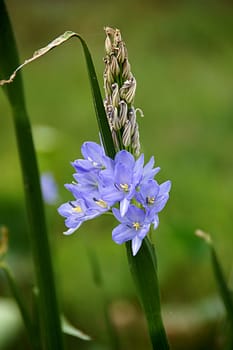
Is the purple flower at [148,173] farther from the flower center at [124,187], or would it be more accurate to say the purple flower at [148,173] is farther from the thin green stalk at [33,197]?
the thin green stalk at [33,197]

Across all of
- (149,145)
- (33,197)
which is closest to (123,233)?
(33,197)

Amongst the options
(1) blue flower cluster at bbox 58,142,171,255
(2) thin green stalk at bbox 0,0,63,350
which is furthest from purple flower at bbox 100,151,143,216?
(2) thin green stalk at bbox 0,0,63,350

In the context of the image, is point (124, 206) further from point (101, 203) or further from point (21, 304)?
point (21, 304)

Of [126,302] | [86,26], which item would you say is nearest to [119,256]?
[126,302]

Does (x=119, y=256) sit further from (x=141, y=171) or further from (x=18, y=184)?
(x=141, y=171)

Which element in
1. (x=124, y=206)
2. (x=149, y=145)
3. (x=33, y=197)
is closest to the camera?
(x=124, y=206)

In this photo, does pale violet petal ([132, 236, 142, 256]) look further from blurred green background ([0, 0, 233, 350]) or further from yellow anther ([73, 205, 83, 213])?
blurred green background ([0, 0, 233, 350])
